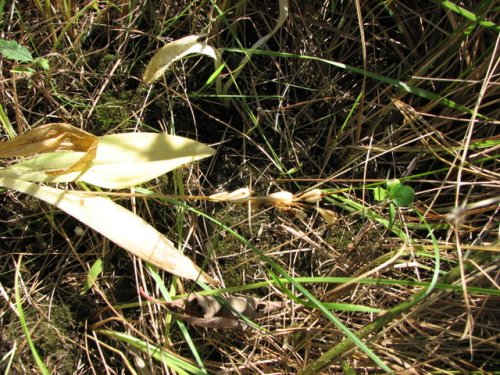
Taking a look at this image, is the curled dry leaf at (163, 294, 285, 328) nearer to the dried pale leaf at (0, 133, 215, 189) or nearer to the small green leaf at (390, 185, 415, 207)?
the dried pale leaf at (0, 133, 215, 189)

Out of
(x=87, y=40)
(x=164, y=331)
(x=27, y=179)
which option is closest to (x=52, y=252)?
(x=27, y=179)

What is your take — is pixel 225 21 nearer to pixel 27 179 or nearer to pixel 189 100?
pixel 189 100

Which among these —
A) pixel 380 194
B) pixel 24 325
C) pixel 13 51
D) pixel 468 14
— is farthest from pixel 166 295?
pixel 468 14

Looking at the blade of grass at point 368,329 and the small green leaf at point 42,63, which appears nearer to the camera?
the blade of grass at point 368,329

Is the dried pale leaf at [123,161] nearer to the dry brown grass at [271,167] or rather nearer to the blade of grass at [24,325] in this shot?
the dry brown grass at [271,167]

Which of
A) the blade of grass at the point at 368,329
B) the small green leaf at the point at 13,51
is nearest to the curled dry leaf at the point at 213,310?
the blade of grass at the point at 368,329
